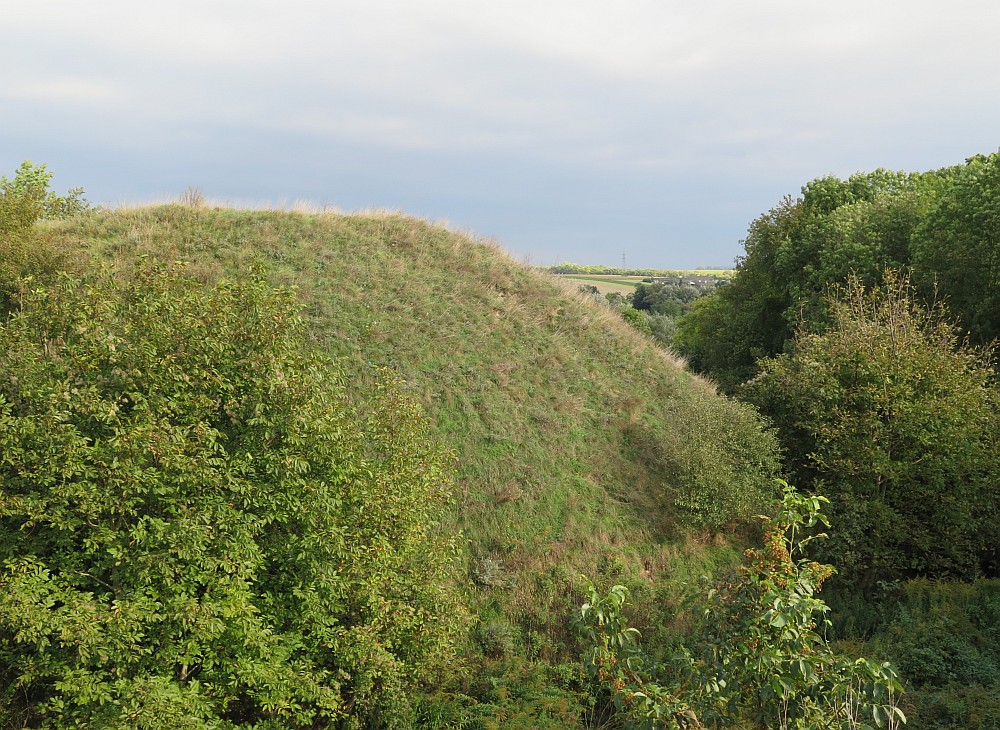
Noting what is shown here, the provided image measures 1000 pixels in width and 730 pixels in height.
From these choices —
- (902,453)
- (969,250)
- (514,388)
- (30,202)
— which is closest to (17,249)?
(30,202)

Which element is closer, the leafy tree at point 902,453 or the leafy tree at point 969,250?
the leafy tree at point 902,453

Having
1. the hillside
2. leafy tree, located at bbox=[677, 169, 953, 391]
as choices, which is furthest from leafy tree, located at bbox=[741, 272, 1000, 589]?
leafy tree, located at bbox=[677, 169, 953, 391]

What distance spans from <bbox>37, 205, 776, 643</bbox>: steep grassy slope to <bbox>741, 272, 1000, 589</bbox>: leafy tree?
1.99 metres

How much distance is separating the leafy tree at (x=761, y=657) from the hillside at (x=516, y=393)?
9190mm

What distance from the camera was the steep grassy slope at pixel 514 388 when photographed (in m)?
17.8

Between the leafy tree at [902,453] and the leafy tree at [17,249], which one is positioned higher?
the leafy tree at [17,249]

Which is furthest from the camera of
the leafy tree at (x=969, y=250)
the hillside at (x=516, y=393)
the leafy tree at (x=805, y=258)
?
the leafy tree at (x=805, y=258)

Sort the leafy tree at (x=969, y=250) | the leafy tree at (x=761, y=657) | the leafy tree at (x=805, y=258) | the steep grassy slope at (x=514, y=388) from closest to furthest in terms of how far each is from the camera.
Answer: the leafy tree at (x=761, y=657), the steep grassy slope at (x=514, y=388), the leafy tree at (x=969, y=250), the leafy tree at (x=805, y=258)

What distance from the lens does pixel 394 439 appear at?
1239 cm

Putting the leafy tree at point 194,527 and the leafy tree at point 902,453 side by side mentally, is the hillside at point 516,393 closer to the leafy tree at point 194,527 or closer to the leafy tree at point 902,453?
the leafy tree at point 902,453

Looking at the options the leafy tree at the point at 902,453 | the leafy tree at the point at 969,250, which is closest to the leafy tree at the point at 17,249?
the leafy tree at the point at 902,453

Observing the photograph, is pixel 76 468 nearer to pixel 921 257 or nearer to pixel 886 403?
pixel 886 403

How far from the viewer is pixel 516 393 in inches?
854

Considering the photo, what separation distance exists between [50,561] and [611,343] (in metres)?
19.6
